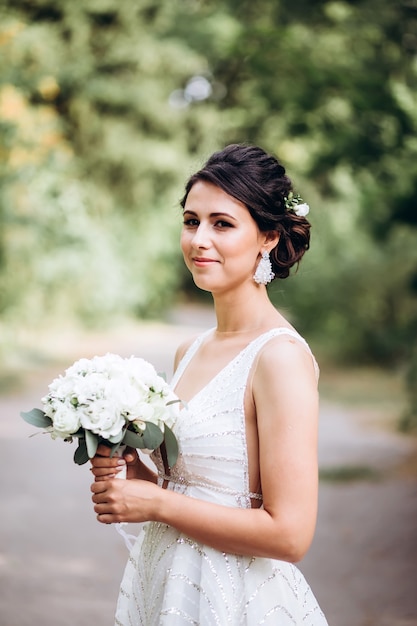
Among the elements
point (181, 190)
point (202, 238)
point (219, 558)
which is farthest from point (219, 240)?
point (181, 190)

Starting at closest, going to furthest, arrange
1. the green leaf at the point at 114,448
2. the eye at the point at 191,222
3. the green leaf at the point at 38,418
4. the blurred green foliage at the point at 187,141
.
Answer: the green leaf at the point at 114,448
the green leaf at the point at 38,418
the eye at the point at 191,222
the blurred green foliage at the point at 187,141

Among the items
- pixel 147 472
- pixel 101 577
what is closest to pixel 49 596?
pixel 101 577

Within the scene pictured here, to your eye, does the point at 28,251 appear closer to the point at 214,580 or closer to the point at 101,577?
the point at 101,577

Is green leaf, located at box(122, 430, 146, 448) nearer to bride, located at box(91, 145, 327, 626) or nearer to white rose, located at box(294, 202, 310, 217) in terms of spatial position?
bride, located at box(91, 145, 327, 626)

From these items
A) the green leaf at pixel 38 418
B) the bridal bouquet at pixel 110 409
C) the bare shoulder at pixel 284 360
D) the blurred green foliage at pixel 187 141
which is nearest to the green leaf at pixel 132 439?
the bridal bouquet at pixel 110 409

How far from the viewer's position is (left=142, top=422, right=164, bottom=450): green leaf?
2.07 meters

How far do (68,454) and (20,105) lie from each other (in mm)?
9884

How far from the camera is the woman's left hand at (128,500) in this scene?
2.03m

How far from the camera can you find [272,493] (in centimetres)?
195

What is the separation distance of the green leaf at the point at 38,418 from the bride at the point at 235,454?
187mm

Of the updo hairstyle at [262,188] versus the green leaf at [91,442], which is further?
the updo hairstyle at [262,188]

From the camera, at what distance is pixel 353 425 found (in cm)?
1155

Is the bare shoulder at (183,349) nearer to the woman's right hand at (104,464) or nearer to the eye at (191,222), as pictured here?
the eye at (191,222)

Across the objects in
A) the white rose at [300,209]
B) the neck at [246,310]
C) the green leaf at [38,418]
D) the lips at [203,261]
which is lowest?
the green leaf at [38,418]
